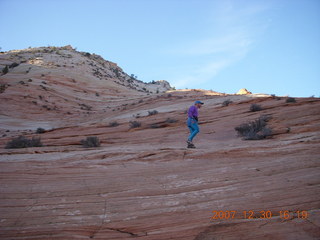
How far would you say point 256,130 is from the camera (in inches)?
361

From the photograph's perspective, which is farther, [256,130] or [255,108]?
[255,108]

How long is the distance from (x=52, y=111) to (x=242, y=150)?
2110 centimetres

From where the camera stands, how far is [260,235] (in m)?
3.15

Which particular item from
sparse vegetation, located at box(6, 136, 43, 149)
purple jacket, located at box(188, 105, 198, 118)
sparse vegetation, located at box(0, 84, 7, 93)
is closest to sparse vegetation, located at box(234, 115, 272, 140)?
purple jacket, located at box(188, 105, 198, 118)

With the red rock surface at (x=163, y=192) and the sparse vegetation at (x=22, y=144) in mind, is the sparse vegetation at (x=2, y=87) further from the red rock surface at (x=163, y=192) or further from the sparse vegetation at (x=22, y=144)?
the red rock surface at (x=163, y=192)

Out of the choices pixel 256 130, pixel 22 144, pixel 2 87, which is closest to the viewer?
pixel 256 130

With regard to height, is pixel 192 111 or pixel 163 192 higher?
pixel 192 111

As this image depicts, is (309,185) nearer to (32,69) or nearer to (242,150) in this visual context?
(242,150)

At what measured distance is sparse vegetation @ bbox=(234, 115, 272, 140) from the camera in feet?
27.2

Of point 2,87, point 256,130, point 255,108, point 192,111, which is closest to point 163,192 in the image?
point 192,111

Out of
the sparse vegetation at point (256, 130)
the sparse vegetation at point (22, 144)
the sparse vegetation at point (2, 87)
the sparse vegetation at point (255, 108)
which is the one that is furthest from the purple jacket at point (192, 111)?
the sparse vegetation at point (2, 87)

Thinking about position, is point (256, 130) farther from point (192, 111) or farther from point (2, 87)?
point (2, 87)

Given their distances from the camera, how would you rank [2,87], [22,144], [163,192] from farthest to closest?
[2,87], [22,144], [163,192]

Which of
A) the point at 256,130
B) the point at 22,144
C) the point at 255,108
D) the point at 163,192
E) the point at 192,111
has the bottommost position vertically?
the point at 163,192
